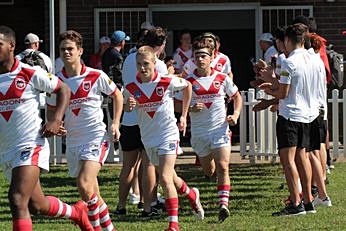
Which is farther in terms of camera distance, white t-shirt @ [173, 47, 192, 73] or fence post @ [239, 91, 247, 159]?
white t-shirt @ [173, 47, 192, 73]

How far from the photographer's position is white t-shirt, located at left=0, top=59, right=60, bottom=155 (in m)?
8.23

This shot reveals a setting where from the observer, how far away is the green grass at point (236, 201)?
10055 millimetres

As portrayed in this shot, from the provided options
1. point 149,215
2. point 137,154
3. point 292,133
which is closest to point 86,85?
point 137,154

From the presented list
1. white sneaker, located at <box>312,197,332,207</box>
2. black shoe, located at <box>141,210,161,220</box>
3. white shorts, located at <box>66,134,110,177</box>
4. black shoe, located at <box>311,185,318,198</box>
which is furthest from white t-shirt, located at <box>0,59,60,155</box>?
black shoe, located at <box>311,185,318,198</box>

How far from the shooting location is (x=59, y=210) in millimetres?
8727

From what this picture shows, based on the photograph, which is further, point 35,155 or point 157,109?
point 157,109

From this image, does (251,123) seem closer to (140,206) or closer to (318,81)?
(140,206)

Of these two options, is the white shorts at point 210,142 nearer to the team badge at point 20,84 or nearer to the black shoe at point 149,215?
the black shoe at point 149,215

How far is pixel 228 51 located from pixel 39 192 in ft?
39.6

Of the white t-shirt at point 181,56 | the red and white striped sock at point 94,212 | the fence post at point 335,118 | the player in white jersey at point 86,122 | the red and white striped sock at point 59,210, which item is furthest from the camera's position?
the white t-shirt at point 181,56

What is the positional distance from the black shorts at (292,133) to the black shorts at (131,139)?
4.77 ft

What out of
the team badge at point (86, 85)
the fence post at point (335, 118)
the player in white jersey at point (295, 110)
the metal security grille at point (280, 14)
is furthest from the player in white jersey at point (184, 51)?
the team badge at point (86, 85)

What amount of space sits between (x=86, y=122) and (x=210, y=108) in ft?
6.24

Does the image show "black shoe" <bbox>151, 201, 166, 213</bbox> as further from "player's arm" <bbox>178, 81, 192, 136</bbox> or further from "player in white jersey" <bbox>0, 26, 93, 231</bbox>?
"player in white jersey" <bbox>0, 26, 93, 231</bbox>
